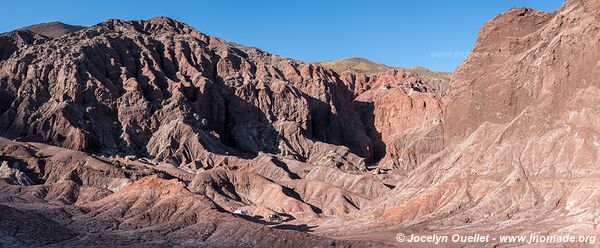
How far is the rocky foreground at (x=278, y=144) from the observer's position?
6462 centimetres

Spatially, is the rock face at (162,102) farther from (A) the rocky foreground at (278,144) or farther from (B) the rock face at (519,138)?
(B) the rock face at (519,138)

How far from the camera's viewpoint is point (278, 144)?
162 meters

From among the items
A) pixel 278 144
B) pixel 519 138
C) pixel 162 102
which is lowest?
pixel 278 144

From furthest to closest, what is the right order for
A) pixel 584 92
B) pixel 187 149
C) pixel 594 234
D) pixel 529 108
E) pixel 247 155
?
pixel 247 155
pixel 187 149
pixel 529 108
pixel 584 92
pixel 594 234

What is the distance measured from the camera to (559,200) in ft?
204

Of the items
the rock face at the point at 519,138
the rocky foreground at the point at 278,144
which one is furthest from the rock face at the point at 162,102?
the rock face at the point at 519,138

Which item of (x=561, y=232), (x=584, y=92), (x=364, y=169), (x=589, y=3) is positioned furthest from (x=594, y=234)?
(x=364, y=169)

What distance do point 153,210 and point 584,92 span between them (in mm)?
52478

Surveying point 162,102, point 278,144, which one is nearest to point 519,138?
point 278,144

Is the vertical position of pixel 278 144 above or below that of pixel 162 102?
below

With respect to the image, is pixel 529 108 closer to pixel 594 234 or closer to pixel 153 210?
pixel 594 234

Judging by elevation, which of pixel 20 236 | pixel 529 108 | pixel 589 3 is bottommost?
pixel 20 236

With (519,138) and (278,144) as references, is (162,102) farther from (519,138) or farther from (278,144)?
(519,138)

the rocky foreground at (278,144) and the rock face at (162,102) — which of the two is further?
the rock face at (162,102)
